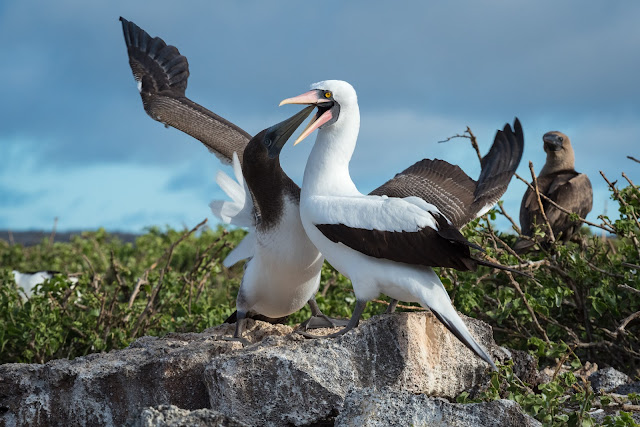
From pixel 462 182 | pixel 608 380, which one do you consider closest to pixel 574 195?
pixel 608 380

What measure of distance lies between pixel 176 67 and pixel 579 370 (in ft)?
15.2

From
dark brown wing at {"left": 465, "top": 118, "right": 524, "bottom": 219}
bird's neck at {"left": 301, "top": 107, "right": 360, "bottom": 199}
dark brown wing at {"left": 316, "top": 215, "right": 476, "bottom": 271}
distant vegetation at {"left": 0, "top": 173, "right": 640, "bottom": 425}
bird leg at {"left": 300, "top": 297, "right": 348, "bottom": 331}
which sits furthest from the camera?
distant vegetation at {"left": 0, "top": 173, "right": 640, "bottom": 425}

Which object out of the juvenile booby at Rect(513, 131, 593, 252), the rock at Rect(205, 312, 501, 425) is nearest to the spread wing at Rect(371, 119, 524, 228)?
the rock at Rect(205, 312, 501, 425)

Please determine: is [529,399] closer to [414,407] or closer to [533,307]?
[414,407]

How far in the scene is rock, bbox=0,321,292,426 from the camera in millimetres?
4277

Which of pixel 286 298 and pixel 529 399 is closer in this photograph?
pixel 529 399

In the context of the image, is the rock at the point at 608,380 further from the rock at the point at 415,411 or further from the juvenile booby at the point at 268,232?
the rock at the point at 415,411

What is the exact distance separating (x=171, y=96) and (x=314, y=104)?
294 cm

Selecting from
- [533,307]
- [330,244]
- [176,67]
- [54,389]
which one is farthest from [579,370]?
[176,67]

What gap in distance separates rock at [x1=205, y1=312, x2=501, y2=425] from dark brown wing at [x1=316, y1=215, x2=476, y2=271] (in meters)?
0.33

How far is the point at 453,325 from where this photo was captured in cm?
418

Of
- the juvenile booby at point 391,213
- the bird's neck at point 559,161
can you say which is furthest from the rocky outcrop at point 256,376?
the bird's neck at point 559,161

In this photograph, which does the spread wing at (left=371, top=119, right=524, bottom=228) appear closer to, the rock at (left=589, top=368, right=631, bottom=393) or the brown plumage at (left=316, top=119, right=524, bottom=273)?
the brown plumage at (left=316, top=119, right=524, bottom=273)

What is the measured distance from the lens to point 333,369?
401 cm
